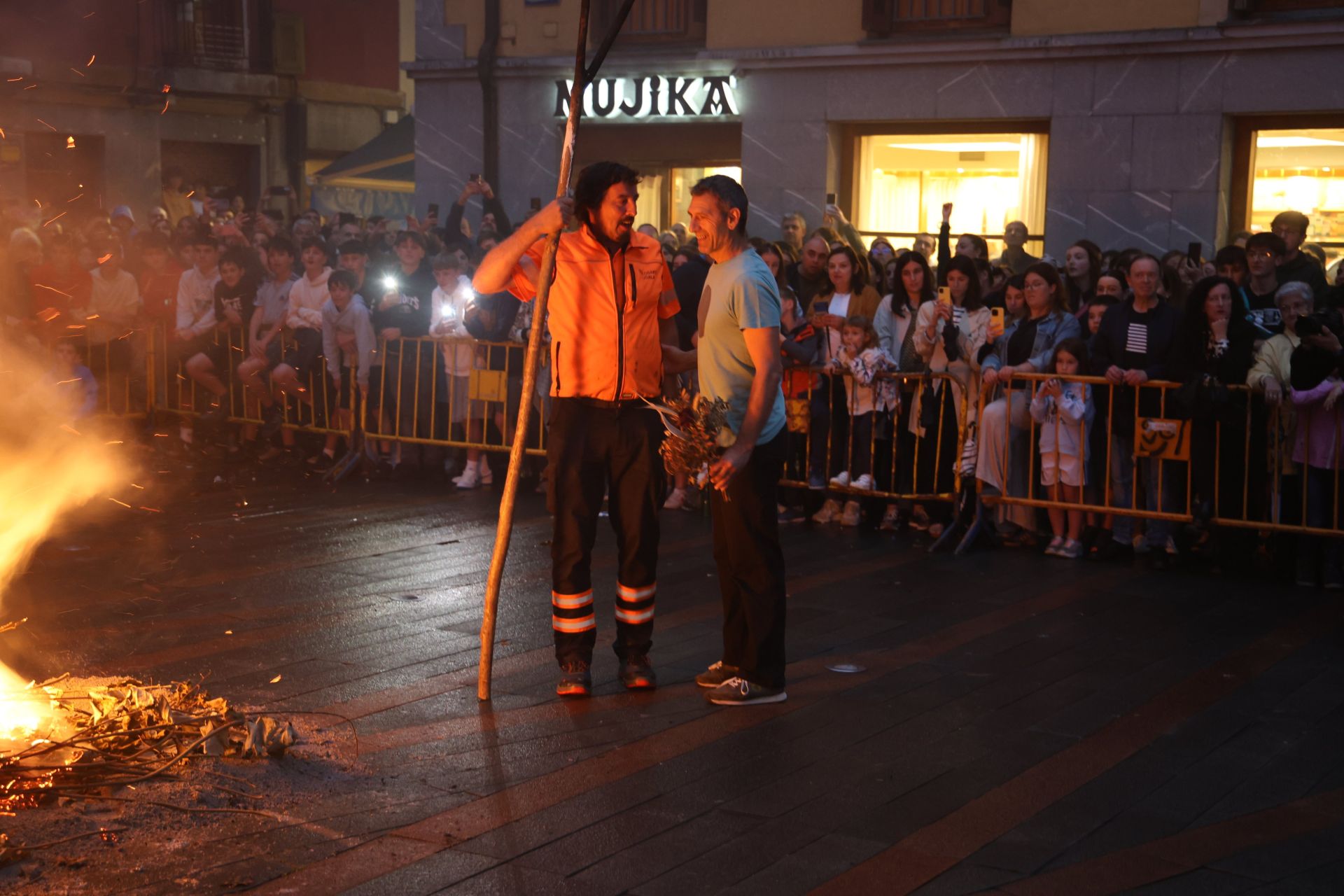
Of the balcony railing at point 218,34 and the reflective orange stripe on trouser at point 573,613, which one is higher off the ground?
the balcony railing at point 218,34

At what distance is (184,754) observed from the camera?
5465 millimetres

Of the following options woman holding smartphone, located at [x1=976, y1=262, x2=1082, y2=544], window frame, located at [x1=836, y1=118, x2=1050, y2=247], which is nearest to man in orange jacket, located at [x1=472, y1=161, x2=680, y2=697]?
woman holding smartphone, located at [x1=976, y1=262, x2=1082, y2=544]

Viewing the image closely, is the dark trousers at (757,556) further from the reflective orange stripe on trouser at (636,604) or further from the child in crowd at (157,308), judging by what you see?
the child in crowd at (157,308)

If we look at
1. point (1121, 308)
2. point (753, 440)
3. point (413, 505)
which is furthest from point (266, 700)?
point (1121, 308)

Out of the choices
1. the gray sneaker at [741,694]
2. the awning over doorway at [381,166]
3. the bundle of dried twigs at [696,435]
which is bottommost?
the gray sneaker at [741,694]

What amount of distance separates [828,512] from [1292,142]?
24.8ft

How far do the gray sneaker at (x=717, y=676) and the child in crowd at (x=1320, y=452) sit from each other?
4.58 meters

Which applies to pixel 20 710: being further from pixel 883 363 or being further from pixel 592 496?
pixel 883 363

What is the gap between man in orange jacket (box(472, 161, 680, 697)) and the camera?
6.56 metres

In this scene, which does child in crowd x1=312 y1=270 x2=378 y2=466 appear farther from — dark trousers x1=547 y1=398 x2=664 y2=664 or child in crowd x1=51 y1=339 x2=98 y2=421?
dark trousers x1=547 y1=398 x2=664 y2=664

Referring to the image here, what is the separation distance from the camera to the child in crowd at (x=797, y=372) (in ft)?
37.2

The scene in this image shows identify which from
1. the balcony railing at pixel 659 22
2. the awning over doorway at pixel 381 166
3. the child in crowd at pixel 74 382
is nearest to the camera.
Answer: the child in crowd at pixel 74 382

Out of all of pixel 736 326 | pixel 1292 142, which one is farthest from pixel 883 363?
pixel 1292 142

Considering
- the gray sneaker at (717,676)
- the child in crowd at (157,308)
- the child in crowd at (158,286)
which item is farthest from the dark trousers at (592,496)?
the child in crowd at (158,286)
